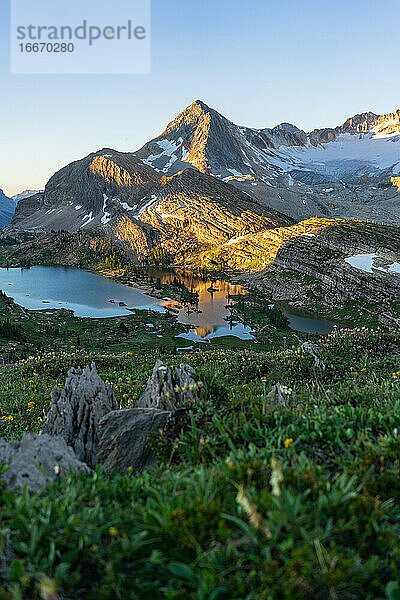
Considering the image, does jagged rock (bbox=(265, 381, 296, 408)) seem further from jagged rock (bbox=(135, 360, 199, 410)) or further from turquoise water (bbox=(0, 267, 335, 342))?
turquoise water (bbox=(0, 267, 335, 342))

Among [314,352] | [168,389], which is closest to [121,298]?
[314,352]

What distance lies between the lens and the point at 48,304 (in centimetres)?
9881

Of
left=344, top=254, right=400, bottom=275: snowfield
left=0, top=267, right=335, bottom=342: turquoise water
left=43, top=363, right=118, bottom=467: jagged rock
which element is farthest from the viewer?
left=344, top=254, right=400, bottom=275: snowfield

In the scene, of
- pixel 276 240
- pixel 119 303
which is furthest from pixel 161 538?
pixel 276 240

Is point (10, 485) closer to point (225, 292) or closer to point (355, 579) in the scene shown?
point (355, 579)

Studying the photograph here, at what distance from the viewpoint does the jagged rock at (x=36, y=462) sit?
14.0 feet

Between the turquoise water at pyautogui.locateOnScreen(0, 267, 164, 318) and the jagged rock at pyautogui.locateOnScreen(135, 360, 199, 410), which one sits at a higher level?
the jagged rock at pyautogui.locateOnScreen(135, 360, 199, 410)

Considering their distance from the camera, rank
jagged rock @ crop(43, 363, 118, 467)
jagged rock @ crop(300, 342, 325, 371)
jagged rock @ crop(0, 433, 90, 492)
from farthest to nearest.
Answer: jagged rock @ crop(300, 342, 325, 371)
jagged rock @ crop(43, 363, 118, 467)
jagged rock @ crop(0, 433, 90, 492)

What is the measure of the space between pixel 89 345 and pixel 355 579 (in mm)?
62042

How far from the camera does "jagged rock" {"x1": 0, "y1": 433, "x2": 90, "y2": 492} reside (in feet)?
14.0

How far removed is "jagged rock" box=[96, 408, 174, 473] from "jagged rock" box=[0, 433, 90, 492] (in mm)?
1588

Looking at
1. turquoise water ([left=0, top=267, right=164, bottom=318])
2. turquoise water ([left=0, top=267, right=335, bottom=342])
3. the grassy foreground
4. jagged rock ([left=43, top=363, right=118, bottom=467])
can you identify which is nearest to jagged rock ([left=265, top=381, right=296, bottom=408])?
the grassy foreground

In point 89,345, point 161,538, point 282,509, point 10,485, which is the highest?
point 282,509

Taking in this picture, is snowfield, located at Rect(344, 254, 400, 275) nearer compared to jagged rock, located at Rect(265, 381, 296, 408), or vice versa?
jagged rock, located at Rect(265, 381, 296, 408)
